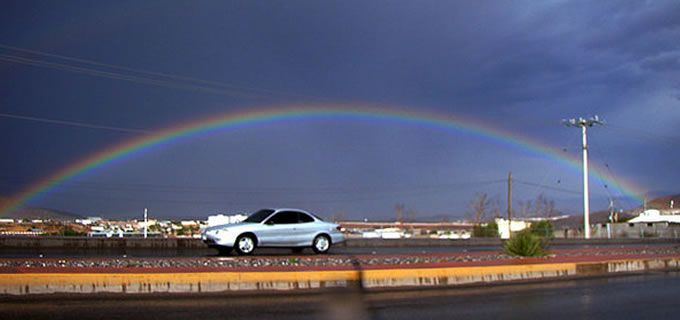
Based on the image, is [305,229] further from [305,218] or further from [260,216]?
[260,216]

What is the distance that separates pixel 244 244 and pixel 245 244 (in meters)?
0.03

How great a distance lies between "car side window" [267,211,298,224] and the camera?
2384 cm

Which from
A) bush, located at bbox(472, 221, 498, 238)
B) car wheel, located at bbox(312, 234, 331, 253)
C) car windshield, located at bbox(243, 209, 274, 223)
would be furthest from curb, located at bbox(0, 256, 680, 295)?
bush, located at bbox(472, 221, 498, 238)

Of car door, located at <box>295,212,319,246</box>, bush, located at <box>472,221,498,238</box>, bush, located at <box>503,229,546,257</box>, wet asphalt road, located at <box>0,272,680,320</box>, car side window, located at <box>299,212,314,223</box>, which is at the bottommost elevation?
bush, located at <box>472,221,498,238</box>

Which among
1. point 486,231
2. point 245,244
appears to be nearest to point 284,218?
point 245,244

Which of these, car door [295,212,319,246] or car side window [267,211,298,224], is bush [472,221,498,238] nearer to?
car door [295,212,319,246]

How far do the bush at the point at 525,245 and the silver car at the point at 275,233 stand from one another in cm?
605

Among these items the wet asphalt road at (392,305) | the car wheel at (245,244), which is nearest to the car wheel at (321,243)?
the car wheel at (245,244)

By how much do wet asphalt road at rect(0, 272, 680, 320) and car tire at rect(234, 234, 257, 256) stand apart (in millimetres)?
7773

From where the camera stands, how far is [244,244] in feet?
75.9

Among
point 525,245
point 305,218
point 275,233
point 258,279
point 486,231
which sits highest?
point 305,218

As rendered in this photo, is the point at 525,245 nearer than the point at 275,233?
Yes

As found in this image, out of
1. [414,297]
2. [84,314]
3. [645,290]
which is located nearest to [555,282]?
[645,290]

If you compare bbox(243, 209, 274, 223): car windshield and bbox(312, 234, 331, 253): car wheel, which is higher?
bbox(243, 209, 274, 223): car windshield
